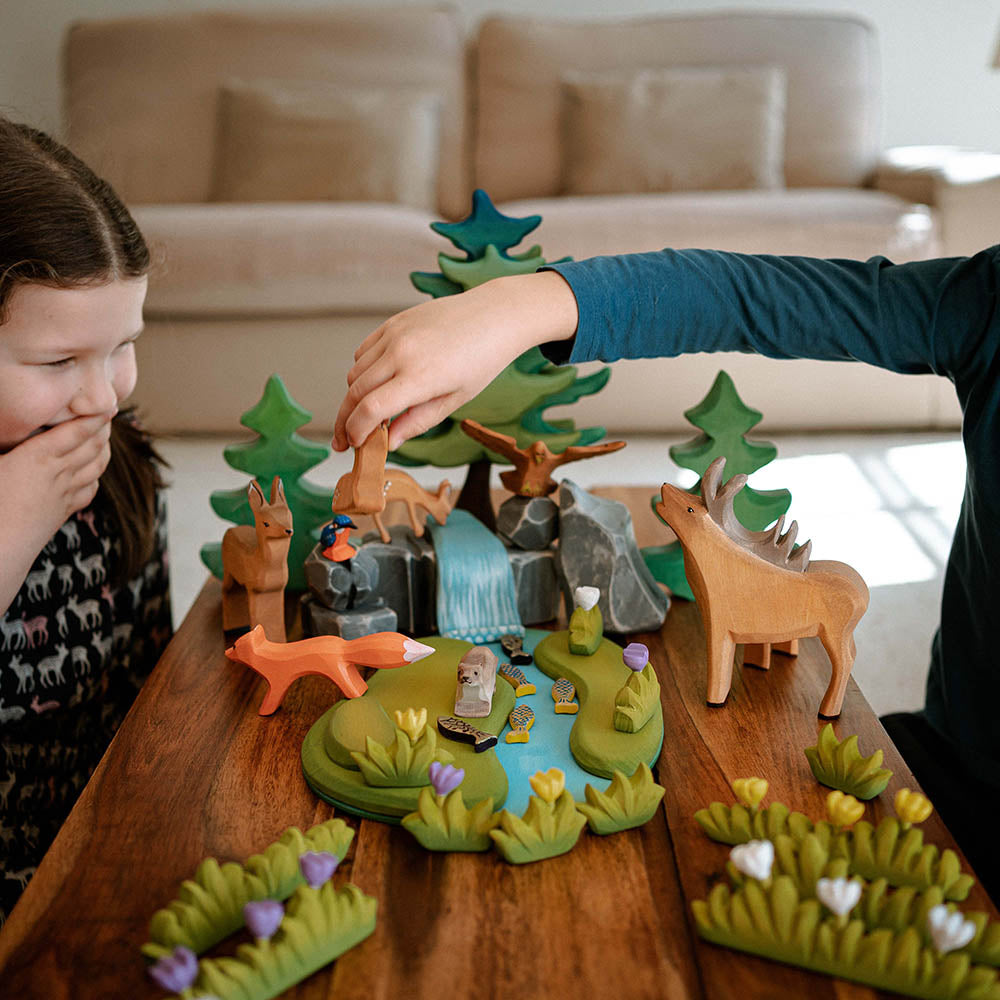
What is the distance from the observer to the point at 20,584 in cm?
79

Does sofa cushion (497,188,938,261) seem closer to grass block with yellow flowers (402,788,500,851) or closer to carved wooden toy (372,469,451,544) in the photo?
carved wooden toy (372,469,451,544)

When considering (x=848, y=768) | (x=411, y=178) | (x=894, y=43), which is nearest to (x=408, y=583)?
(x=848, y=768)

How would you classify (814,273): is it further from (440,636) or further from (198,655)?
(198,655)

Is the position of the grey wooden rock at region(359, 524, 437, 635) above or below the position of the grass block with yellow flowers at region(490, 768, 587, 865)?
below

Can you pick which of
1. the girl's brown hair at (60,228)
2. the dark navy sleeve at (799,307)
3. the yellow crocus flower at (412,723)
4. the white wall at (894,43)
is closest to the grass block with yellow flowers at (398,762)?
the yellow crocus flower at (412,723)

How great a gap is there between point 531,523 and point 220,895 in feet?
1.39

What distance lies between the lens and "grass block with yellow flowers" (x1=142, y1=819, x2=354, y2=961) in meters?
0.45

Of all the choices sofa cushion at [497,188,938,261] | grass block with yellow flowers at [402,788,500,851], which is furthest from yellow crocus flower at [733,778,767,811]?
sofa cushion at [497,188,938,261]

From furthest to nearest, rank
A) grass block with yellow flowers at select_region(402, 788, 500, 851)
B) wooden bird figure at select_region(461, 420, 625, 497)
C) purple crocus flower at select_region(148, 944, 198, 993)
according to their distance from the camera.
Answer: wooden bird figure at select_region(461, 420, 625, 497) < grass block with yellow flowers at select_region(402, 788, 500, 851) < purple crocus flower at select_region(148, 944, 198, 993)

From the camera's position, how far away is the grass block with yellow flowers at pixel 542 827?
1.66 feet

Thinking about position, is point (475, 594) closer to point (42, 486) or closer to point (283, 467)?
point (283, 467)

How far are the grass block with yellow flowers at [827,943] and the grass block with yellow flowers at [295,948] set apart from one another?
165 millimetres

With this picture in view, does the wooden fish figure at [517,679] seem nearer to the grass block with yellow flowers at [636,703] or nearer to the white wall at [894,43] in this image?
the grass block with yellow flowers at [636,703]

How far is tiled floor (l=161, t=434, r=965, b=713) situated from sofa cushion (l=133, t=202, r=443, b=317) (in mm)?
373
